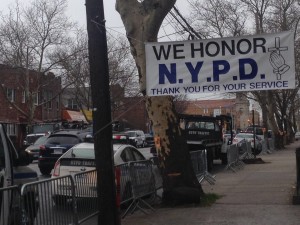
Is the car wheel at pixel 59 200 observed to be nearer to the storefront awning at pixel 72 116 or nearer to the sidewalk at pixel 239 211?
the sidewalk at pixel 239 211

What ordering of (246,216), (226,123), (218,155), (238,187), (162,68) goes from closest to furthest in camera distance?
(162,68) < (246,216) < (238,187) < (218,155) < (226,123)

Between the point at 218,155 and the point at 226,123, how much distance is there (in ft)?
8.89

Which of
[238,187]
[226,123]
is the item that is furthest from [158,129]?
[226,123]

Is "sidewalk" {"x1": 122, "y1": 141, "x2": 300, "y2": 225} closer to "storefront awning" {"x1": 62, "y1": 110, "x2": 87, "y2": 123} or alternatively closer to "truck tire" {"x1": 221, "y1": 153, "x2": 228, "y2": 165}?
A: "truck tire" {"x1": 221, "y1": 153, "x2": 228, "y2": 165}

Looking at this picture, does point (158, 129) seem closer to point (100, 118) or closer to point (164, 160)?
point (164, 160)

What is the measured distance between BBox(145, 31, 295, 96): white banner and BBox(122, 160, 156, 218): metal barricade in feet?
8.30

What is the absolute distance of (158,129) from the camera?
37.5ft

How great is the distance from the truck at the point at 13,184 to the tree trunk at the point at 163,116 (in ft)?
12.8

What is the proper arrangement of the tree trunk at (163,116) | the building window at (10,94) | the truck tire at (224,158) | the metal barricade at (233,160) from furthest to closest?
the building window at (10,94) → the truck tire at (224,158) → the metal barricade at (233,160) → the tree trunk at (163,116)

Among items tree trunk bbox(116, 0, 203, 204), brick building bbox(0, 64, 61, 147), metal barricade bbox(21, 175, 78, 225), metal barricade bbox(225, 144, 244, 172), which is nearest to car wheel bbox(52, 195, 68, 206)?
metal barricade bbox(21, 175, 78, 225)

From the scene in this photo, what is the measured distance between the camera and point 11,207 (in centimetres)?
631

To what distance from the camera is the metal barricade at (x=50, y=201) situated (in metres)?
6.56

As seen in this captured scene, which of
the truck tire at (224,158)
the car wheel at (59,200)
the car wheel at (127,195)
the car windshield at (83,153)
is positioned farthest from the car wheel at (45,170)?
the car wheel at (59,200)

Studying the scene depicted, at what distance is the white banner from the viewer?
827 centimetres
